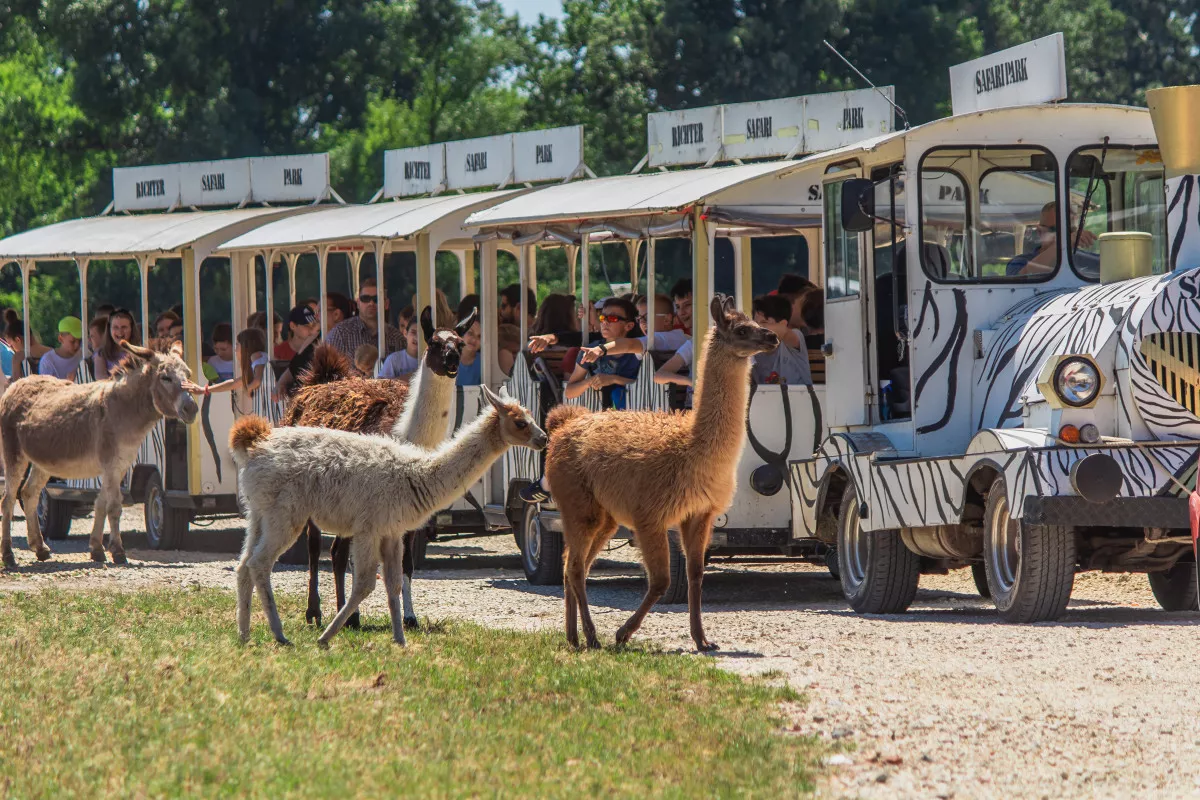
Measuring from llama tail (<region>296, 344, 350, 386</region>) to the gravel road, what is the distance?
64.6 inches

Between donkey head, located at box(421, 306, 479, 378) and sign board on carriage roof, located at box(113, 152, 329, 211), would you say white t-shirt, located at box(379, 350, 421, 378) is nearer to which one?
donkey head, located at box(421, 306, 479, 378)

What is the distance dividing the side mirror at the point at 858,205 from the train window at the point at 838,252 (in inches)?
33.0

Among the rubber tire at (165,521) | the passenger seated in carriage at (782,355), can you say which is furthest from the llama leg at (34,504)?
the passenger seated in carriage at (782,355)

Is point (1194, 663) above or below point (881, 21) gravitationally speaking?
below

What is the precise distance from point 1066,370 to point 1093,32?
140 feet

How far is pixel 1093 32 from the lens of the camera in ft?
167

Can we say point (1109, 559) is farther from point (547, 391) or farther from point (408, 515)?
point (547, 391)

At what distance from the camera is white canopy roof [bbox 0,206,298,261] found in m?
20.2

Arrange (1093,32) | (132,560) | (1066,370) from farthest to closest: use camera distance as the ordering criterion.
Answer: (1093,32) → (132,560) → (1066,370)

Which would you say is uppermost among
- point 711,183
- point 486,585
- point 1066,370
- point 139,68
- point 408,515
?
point 139,68

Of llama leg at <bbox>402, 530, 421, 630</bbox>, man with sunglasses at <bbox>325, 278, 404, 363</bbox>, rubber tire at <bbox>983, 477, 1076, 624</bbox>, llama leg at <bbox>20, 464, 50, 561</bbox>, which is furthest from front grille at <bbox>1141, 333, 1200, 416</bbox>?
llama leg at <bbox>20, 464, 50, 561</bbox>

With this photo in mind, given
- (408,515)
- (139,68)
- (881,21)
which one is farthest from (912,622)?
(139,68)

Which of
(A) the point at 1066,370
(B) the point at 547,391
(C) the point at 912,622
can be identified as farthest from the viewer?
(B) the point at 547,391

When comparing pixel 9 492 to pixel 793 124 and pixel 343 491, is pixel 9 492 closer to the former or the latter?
pixel 793 124
